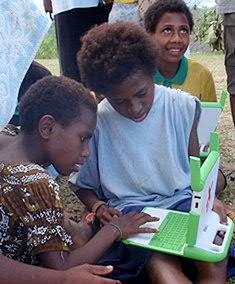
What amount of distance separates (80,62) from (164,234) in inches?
24.1

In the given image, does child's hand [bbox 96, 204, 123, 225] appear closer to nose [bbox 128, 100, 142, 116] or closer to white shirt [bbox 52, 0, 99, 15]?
nose [bbox 128, 100, 142, 116]

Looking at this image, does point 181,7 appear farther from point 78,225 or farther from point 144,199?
point 78,225

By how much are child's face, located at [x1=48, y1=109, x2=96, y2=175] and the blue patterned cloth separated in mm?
177

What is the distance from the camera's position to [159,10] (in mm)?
2154

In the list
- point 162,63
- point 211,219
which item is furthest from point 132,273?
point 162,63

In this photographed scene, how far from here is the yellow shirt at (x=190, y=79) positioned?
2170 millimetres

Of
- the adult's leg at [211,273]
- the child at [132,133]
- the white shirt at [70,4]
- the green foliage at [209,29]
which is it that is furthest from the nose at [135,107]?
the green foliage at [209,29]

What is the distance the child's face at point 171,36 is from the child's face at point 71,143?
2.51 feet

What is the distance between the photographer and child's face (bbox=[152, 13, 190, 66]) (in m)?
2.14

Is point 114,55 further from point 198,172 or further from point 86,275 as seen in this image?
point 86,275

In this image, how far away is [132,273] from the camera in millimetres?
1562

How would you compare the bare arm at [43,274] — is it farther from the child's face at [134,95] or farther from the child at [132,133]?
the child's face at [134,95]

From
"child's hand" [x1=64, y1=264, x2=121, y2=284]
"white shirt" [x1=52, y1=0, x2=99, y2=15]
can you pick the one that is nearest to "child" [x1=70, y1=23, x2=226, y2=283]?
"child's hand" [x1=64, y1=264, x2=121, y2=284]

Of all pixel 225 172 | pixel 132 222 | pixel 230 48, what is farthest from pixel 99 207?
pixel 230 48
